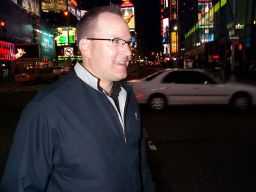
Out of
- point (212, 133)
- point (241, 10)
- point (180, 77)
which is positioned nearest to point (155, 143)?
point (212, 133)

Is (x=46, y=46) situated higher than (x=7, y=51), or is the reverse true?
(x=46, y=46)

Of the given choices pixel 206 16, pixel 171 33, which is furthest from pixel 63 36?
pixel 171 33

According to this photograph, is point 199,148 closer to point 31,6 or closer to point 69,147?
point 69,147

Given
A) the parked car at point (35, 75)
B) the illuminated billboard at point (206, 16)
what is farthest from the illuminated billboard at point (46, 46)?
the illuminated billboard at point (206, 16)

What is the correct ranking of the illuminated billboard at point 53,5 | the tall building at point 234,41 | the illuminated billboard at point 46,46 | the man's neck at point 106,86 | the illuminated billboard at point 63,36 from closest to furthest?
the man's neck at point 106,86 → the tall building at point 234,41 → the illuminated billboard at point 46,46 → the illuminated billboard at point 63,36 → the illuminated billboard at point 53,5

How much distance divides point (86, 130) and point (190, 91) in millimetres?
11340

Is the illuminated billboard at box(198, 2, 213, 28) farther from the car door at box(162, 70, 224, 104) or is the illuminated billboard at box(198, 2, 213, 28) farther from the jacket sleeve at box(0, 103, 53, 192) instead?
the jacket sleeve at box(0, 103, 53, 192)

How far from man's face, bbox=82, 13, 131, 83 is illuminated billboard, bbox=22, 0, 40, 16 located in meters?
54.8

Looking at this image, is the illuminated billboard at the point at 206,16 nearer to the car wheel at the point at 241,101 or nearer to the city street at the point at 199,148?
the car wheel at the point at 241,101

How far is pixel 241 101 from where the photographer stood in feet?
42.9

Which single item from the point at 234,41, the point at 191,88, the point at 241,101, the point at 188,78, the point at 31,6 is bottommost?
the point at 241,101

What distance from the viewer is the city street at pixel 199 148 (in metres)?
5.65

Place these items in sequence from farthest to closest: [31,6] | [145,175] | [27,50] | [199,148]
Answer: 1. [31,6]
2. [27,50]
3. [199,148]
4. [145,175]

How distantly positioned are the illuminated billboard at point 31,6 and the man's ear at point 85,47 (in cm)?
5468
